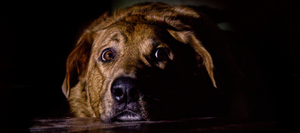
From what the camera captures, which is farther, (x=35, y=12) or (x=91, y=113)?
(x=91, y=113)

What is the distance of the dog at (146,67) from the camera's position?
2.13 meters

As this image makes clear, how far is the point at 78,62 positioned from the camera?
287 cm

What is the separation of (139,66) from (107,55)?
18.5 inches

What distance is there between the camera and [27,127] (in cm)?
186

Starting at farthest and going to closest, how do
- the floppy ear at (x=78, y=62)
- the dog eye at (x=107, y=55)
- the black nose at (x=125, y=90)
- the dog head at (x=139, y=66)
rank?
the floppy ear at (x=78, y=62), the dog eye at (x=107, y=55), the dog head at (x=139, y=66), the black nose at (x=125, y=90)

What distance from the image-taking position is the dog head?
2.11m

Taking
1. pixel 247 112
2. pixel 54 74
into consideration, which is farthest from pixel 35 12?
pixel 247 112

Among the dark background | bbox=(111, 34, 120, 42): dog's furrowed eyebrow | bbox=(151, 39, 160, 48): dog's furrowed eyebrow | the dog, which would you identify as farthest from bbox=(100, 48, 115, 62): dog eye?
the dark background

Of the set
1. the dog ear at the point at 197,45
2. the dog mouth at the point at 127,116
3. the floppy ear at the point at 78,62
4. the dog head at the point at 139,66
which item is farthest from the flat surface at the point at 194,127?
the floppy ear at the point at 78,62

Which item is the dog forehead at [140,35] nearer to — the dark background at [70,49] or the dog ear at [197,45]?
the dog ear at [197,45]

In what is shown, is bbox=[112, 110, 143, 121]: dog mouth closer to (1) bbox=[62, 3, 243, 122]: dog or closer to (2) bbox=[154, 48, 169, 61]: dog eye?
(1) bbox=[62, 3, 243, 122]: dog

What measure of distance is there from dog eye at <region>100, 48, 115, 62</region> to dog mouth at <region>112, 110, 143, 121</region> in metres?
0.68

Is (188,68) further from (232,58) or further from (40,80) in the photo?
(40,80)

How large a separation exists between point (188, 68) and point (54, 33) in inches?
58.0
